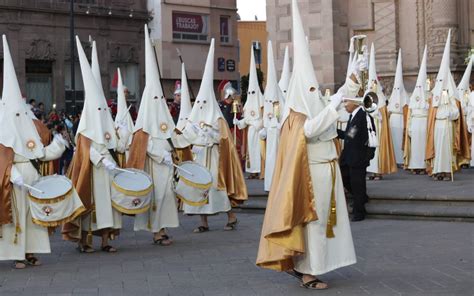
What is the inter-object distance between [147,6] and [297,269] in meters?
41.0

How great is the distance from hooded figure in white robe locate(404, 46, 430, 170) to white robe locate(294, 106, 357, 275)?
10.5 meters

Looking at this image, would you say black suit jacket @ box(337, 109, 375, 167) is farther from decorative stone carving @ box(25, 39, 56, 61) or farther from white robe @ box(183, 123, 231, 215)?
decorative stone carving @ box(25, 39, 56, 61)

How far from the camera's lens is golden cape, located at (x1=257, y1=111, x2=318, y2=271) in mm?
9078

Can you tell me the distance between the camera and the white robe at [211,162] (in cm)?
1422

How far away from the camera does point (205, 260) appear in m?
11.4

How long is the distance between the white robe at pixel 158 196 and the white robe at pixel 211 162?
3.14ft

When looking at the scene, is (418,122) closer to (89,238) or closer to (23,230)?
(89,238)

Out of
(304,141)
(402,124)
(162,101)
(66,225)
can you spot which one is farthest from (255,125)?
(304,141)

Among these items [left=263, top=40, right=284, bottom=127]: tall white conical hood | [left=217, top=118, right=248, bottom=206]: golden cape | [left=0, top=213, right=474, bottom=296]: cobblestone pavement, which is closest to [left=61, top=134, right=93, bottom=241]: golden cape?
[left=0, top=213, right=474, bottom=296]: cobblestone pavement

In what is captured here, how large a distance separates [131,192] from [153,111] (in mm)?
1563

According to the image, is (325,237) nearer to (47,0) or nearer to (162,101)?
(162,101)

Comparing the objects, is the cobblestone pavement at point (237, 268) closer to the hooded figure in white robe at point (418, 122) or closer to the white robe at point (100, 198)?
the white robe at point (100, 198)

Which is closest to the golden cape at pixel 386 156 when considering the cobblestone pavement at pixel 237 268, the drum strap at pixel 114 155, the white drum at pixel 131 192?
the cobblestone pavement at pixel 237 268

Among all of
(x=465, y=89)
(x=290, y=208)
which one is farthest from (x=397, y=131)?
(x=290, y=208)
